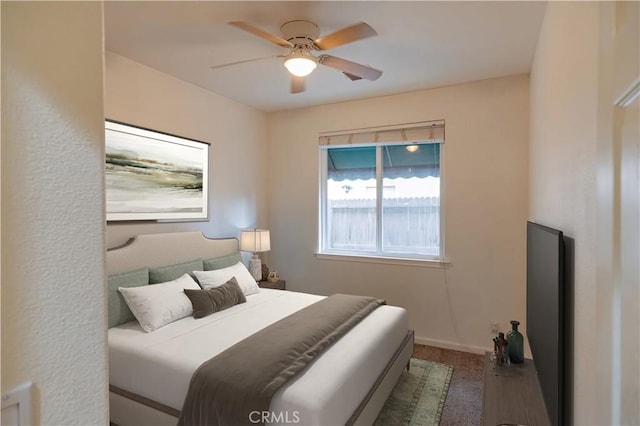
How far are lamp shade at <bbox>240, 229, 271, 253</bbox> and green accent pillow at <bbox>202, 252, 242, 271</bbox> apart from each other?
16 cm

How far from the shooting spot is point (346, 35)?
6.77ft

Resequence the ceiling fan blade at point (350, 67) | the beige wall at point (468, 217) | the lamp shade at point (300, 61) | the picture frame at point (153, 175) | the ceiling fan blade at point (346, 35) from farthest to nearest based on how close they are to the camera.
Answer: the beige wall at point (468, 217) < the picture frame at point (153, 175) < the ceiling fan blade at point (350, 67) < the lamp shade at point (300, 61) < the ceiling fan blade at point (346, 35)

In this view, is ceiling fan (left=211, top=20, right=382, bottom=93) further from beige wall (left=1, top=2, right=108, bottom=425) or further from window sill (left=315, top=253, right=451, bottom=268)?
window sill (left=315, top=253, right=451, bottom=268)

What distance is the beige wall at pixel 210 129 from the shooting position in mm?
2895

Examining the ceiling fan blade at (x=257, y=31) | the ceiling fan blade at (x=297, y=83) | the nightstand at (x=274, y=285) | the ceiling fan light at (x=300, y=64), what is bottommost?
the nightstand at (x=274, y=285)

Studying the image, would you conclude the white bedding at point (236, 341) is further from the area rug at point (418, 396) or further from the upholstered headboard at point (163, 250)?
the upholstered headboard at point (163, 250)

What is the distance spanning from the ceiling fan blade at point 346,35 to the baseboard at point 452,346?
3.05 meters

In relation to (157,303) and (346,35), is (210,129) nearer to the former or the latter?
(157,303)

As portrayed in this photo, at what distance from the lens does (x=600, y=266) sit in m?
0.71

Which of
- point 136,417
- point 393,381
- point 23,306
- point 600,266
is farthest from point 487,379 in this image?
point 23,306

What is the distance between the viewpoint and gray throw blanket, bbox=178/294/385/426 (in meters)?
1.60

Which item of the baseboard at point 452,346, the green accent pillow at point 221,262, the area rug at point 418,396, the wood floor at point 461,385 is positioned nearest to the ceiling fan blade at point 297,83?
the green accent pillow at point 221,262

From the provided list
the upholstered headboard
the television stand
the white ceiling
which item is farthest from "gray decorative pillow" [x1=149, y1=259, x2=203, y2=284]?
the television stand

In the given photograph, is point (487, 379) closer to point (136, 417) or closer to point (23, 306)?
point (136, 417)
